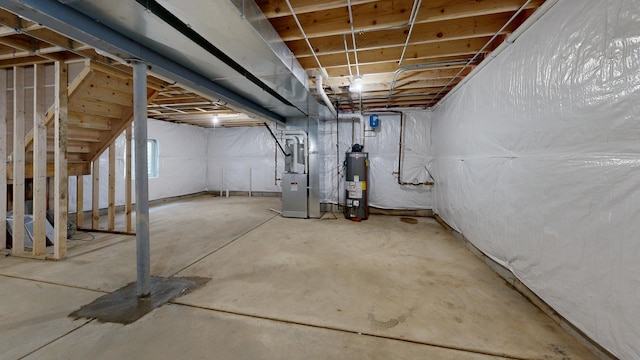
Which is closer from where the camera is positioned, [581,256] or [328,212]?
[581,256]

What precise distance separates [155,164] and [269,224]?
4102 mm

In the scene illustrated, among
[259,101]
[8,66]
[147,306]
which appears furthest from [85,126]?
[147,306]

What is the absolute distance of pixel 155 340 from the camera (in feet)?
4.90

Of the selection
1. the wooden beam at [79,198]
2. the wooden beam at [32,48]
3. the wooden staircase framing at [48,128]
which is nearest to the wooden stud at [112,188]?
the wooden beam at [79,198]

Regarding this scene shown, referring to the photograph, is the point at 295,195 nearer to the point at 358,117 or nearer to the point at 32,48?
the point at 358,117

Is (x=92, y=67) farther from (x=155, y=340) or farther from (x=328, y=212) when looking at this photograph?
(x=328, y=212)

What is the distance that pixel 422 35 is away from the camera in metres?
2.37

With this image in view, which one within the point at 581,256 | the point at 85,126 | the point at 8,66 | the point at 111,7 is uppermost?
the point at 8,66

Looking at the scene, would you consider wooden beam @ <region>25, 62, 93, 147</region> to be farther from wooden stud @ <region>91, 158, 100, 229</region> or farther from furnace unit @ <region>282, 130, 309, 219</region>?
furnace unit @ <region>282, 130, 309, 219</region>

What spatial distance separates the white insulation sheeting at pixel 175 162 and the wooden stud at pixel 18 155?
2.43m

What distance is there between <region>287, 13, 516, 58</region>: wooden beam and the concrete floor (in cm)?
221

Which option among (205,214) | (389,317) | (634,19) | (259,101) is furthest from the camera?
(205,214)

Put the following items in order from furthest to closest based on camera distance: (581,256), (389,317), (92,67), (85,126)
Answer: (85,126), (92,67), (389,317), (581,256)

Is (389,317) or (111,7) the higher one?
(111,7)
